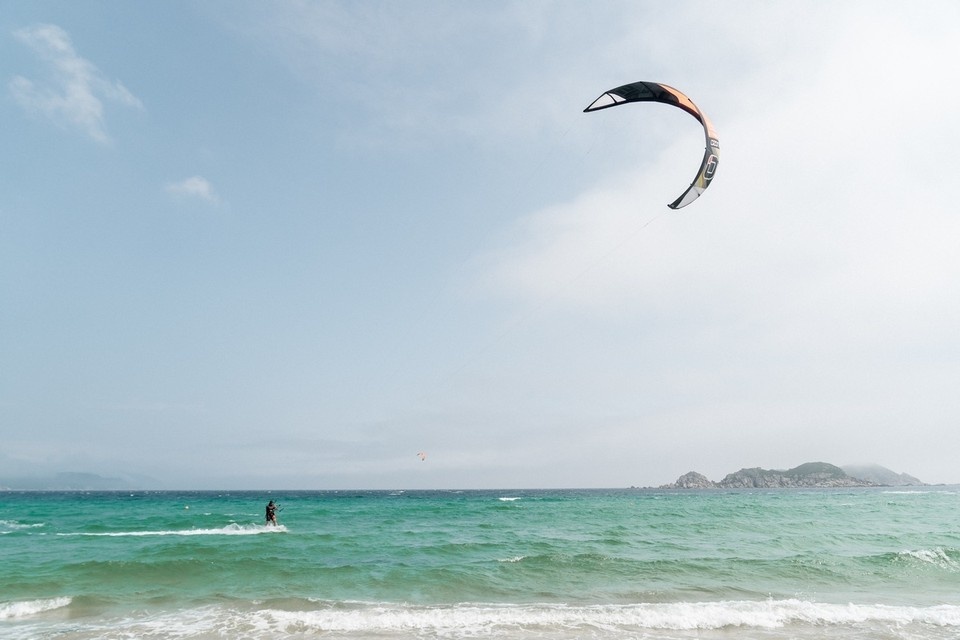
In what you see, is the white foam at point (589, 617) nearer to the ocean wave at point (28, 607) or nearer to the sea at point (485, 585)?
the sea at point (485, 585)

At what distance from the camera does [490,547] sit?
896 inches

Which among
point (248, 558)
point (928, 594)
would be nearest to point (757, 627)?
point (928, 594)

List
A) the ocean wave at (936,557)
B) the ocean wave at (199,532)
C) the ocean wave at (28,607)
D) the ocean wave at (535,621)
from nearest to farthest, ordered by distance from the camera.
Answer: the ocean wave at (535,621)
the ocean wave at (28,607)
the ocean wave at (936,557)
the ocean wave at (199,532)

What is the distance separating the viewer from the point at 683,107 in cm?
1452

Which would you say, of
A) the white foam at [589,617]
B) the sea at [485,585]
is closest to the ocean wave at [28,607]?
the sea at [485,585]

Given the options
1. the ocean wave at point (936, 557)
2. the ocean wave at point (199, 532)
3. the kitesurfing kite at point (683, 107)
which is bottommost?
the ocean wave at point (936, 557)

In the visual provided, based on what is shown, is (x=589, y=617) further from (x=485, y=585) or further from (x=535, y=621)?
(x=485, y=585)

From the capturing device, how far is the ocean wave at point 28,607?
12.8 m

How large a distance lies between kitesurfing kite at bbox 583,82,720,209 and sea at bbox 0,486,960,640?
9689mm

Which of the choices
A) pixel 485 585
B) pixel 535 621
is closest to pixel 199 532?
pixel 485 585

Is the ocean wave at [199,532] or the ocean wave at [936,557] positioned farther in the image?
the ocean wave at [199,532]

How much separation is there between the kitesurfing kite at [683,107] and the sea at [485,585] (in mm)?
9689

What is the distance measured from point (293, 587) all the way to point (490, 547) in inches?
378

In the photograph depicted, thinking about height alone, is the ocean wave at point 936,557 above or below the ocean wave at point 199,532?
below
